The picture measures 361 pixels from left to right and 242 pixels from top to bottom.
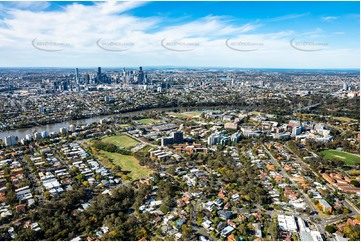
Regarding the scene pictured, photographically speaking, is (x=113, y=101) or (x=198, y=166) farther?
(x=113, y=101)

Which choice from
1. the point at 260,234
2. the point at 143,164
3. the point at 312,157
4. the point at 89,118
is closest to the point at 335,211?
the point at 260,234

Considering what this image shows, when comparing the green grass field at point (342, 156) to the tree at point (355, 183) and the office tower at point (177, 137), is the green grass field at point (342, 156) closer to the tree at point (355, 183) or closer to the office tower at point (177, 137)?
the tree at point (355, 183)

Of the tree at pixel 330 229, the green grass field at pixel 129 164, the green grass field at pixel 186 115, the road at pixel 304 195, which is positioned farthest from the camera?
the green grass field at pixel 186 115

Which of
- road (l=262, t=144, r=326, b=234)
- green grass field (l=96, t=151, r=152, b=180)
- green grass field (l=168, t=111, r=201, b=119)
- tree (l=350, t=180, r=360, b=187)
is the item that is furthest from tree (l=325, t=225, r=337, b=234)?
green grass field (l=168, t=111, r=201, b=119)

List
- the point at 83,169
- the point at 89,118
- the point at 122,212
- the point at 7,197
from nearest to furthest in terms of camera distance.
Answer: the point at 122,212 < the point at 7,197 < the point at 83,169 < the point at 89,118

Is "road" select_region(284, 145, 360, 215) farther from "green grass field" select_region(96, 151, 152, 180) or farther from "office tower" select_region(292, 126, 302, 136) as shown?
"green grass field" select_region(96, 151, 152, 180)

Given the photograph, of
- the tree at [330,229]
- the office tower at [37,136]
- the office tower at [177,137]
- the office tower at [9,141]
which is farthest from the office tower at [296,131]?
the office tower at [9,141]

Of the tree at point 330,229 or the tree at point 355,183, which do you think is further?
the tree at point 355,183

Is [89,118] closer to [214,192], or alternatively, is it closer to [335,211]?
[214,192]

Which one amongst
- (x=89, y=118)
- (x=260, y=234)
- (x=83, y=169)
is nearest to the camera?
(x=260, y=234)
